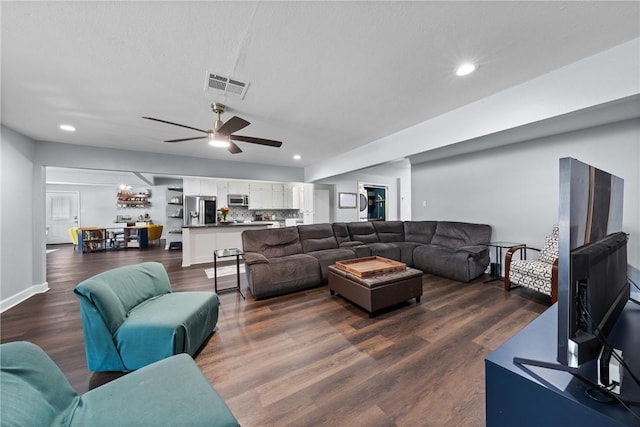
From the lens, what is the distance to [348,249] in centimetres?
427

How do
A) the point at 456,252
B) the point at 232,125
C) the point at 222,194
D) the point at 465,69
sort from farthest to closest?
1. the point at 222,194
2. the point at 456,252
3. the point at 232,125
4. the point at 465,69

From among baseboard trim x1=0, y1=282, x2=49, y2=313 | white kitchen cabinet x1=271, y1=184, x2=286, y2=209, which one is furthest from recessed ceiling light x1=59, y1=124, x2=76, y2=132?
white kitchen cabinet x1=271, y1=184, x2=286, y2=209

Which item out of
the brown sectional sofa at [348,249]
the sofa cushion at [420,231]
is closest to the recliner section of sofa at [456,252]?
the brown sectional sofa at [348,249]

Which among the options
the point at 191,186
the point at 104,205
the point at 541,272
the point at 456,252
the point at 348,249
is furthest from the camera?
the point at 104,205

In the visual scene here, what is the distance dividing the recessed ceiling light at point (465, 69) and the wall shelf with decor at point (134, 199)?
10.9 metres

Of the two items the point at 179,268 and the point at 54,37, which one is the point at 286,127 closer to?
the point at 54,37

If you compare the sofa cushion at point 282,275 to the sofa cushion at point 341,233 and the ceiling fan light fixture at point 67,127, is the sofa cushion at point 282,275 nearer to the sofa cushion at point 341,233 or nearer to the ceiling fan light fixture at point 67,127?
the sofa cushion at point 341,233

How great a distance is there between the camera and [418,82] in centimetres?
236

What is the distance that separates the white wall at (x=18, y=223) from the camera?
3.08 metres

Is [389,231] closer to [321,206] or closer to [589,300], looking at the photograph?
[321,206]

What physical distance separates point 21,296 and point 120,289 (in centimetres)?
304

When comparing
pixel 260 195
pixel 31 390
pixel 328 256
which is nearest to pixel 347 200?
pixel 260 195

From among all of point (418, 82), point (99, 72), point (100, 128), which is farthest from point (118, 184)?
point (418, 82)

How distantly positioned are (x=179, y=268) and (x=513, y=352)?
5.69 m
